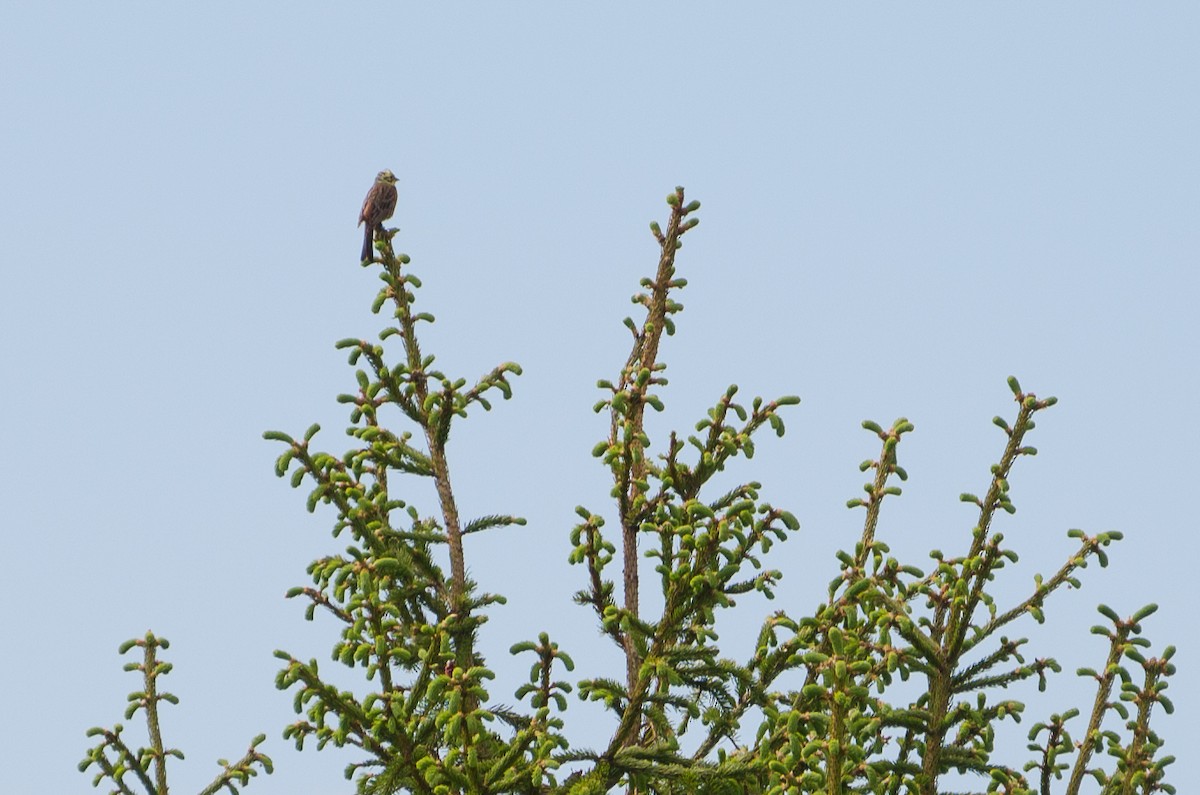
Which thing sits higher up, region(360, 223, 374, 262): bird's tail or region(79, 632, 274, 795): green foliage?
region(360, 223, 374, 262): bird's tail

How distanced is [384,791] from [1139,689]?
435 cm

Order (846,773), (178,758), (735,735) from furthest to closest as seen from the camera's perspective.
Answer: (735,735)
(178,758)
(846,773)

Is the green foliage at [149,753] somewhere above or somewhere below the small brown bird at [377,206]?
below

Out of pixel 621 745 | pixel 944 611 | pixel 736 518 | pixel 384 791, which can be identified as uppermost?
pixel 736 518

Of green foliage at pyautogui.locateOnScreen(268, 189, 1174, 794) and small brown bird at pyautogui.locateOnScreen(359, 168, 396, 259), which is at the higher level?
small brown bird at pyautogui.locateOnScreen(359, 168, 396, 259)

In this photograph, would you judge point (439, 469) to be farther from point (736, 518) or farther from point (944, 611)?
point (944, 611)

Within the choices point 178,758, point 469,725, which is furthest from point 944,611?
point 178,758

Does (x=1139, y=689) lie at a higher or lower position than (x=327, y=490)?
lower

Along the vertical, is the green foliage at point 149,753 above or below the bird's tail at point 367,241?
below

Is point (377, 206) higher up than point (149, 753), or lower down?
higher up

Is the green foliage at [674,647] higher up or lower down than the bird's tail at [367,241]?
lower down

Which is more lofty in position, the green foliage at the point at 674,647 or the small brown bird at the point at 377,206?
the small brown bird at the point at 377,206

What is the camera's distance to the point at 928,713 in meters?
9.38

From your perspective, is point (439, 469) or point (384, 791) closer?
point (384, 791)
